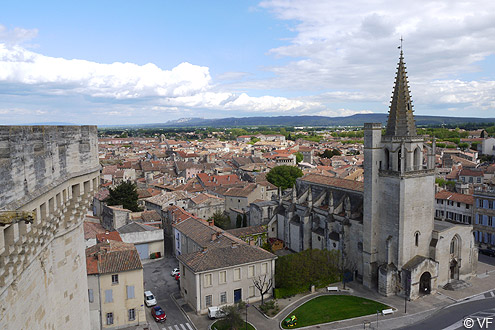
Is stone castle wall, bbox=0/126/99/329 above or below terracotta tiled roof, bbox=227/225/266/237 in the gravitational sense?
above

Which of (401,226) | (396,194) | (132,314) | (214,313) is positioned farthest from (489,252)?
(132,314)

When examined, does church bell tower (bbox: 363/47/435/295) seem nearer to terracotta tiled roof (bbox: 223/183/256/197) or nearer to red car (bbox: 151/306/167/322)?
red car (bbox: 151/306/167/322)

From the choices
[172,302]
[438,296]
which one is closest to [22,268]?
[172,302]

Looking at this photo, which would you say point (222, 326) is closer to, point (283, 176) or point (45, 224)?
point (45, 224)

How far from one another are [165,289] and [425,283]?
2665 centimetres

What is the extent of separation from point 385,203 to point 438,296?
405 inches

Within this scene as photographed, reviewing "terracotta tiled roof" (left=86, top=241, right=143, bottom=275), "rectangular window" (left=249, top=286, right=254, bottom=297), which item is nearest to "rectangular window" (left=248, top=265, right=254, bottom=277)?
"rectangular window" (left=249, top=286, right=254, bottom=297)

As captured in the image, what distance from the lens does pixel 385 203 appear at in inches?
1554

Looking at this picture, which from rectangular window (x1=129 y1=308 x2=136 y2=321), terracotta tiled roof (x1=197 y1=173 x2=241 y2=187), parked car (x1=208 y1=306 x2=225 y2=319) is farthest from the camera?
terracotta tiled roof (x1=197 y1=173 x2=241 y2=187)

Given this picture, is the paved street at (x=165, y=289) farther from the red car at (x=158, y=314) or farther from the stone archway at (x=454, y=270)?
the stone archway at (x=454, y=270)

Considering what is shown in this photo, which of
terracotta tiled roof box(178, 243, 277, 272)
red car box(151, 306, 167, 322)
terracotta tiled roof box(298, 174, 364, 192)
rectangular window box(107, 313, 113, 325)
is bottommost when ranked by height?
red car box(151, 306, 167, 322)

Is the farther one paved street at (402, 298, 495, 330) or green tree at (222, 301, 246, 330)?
paved street at (402, 298, 495, 330)

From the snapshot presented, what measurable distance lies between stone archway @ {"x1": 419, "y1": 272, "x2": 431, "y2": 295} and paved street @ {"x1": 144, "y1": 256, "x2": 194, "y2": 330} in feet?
76.3

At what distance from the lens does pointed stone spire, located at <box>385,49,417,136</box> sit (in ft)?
130
